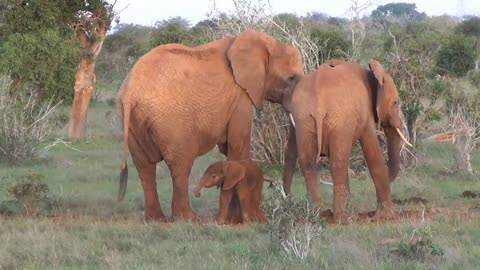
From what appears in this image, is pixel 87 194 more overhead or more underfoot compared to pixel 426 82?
more underfoot

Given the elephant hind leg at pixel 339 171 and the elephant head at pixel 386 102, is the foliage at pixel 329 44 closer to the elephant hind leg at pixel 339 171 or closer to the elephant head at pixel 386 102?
the elephant head at pixel 386 102

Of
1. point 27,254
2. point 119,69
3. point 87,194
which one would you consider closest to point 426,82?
point 87,194

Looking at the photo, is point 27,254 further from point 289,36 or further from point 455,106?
point 455,106

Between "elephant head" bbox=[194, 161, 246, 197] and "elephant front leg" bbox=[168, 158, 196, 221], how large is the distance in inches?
14.2

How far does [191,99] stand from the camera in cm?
1032

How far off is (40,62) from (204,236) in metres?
10.1

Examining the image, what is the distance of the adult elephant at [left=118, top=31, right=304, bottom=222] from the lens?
10.1 metres

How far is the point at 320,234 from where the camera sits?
7.76 meters

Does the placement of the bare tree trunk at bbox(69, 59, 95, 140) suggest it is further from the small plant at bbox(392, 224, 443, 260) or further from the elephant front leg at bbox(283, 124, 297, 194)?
the small plant at bbox(392, 224, 443, 260)

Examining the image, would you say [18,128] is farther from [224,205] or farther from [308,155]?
[308,155]

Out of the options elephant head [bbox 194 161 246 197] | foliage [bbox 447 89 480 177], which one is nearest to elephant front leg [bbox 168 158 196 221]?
elephant head [bbox 194 161 246 197]

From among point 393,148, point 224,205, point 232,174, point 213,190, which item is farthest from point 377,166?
point 213,190

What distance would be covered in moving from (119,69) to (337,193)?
2845 cm

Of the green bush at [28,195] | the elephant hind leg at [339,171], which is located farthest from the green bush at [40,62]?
the elephant hind leg at [339,171]
